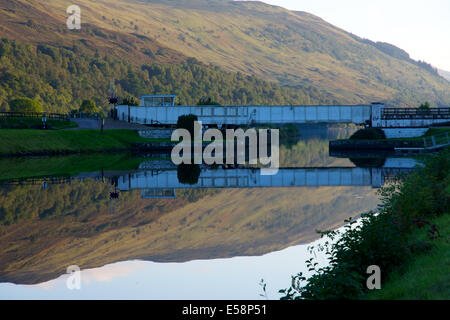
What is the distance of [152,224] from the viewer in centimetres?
1922

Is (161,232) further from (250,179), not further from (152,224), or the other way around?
(250,179)

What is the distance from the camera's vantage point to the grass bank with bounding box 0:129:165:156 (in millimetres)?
53656

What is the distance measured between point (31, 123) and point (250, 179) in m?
41.0

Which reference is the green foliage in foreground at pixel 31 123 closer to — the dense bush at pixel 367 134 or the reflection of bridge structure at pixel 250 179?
the reflection of bridge structure at pixel 250 179

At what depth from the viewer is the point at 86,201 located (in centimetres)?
2427

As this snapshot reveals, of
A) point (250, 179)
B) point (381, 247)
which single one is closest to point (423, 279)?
point (381, 247)

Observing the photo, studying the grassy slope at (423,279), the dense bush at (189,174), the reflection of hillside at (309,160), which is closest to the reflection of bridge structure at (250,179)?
the dense bush at (189,174)

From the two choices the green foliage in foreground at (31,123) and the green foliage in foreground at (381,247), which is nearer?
the green foliage in foreground at (381,247)

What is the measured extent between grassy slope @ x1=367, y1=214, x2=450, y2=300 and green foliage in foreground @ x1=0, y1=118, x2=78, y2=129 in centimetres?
6038

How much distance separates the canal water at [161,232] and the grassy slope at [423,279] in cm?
219

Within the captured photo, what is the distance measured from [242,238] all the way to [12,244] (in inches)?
244

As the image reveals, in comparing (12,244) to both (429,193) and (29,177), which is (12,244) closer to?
(429,193)

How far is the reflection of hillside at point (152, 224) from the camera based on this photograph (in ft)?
46.9
